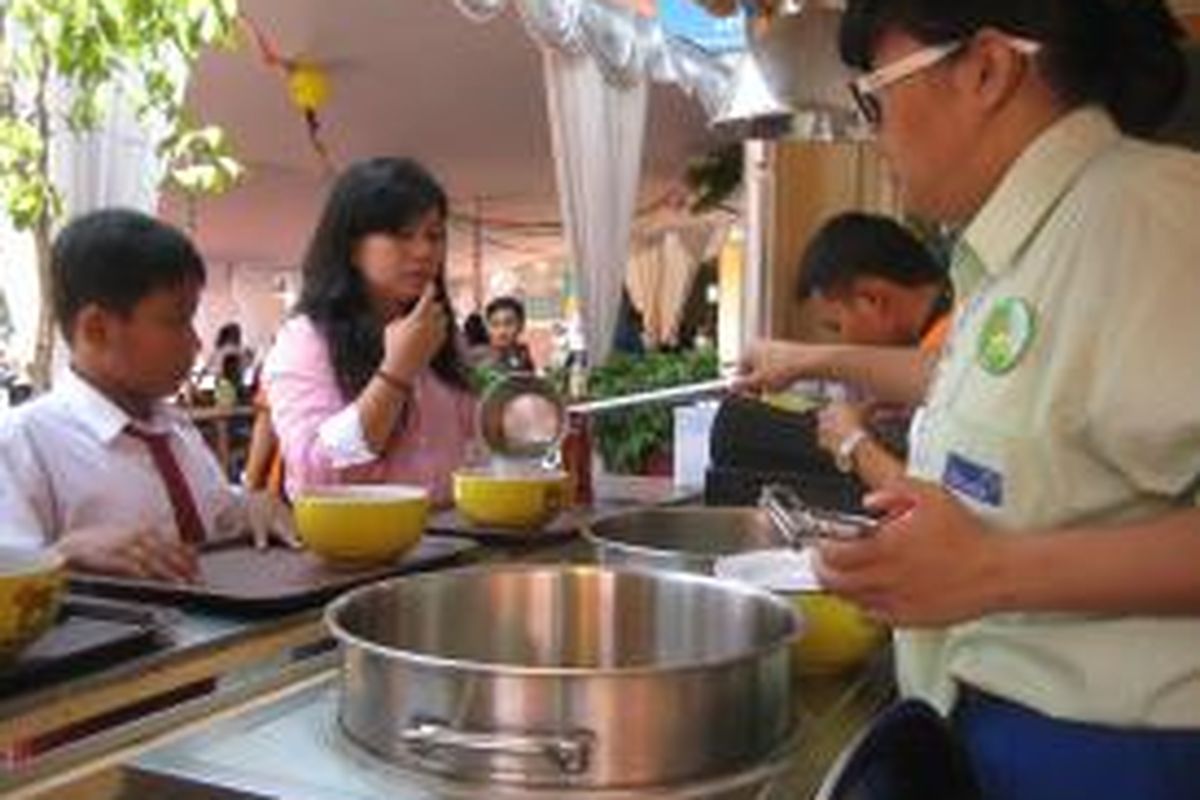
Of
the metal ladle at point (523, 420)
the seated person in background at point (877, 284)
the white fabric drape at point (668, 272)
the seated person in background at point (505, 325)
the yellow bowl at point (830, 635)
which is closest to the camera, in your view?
the yellow bowl at point (830, 635)

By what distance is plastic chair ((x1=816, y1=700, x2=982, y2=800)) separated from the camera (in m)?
0.65

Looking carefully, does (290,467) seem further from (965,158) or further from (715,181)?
(715,181)

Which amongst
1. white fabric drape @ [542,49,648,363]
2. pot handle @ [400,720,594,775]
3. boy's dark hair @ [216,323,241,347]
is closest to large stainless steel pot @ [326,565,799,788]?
pot handle @ [400,720,594,775]

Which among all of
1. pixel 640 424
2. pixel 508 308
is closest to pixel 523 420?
pixel 640 424

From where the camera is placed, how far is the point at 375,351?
185 cm

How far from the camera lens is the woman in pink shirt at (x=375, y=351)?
170cm

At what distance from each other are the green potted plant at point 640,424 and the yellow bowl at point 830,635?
9.03 ft

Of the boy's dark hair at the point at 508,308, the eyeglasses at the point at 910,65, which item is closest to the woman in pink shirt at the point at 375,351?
the eyeglasses at the point at 910,65

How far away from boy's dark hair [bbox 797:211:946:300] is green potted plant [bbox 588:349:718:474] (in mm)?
1641

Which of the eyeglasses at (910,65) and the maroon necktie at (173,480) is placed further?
the maroon necktie at (173,480)

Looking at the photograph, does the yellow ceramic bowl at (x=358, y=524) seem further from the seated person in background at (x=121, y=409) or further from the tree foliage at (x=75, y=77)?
the tree foliage at (x=75, y=77)

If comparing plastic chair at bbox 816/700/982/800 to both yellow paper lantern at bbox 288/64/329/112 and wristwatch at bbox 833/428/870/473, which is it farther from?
yellow paper lantern at bbox 288/64/329/112

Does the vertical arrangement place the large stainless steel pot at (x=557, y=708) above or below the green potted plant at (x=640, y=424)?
above

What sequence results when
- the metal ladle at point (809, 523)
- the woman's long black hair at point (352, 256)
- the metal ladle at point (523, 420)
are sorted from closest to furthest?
the metal ladle at point (809, 523) < the metal ladle at point (523, 420) < the woman's long black hair at point (352, 256)
